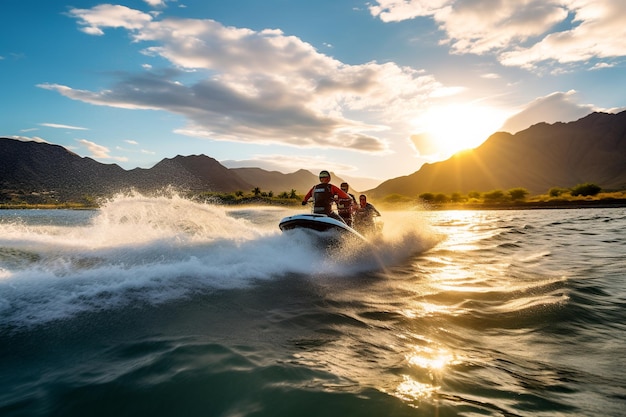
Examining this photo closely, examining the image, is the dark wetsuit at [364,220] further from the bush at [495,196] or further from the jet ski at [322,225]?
the bush at [495,196]

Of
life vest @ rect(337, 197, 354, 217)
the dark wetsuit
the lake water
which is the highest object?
life vest @ rect(337, 197, 354, 217)

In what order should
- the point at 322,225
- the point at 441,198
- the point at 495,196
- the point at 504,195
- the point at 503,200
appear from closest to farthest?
the point at 322,225
the point at 503,200
the point at 504,195
the point at 495,196
the point at 441,198

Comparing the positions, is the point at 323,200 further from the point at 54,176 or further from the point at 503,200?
the point at 54,176

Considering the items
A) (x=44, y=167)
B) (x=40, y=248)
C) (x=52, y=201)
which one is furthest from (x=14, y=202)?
(x=40, y=248)

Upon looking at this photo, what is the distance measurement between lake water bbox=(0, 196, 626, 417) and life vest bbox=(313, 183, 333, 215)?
1590 millimetres

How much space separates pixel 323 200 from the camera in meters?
13.0

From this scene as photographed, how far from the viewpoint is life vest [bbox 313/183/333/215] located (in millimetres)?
12969

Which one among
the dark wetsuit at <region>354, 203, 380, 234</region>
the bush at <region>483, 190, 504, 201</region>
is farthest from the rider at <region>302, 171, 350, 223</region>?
the bush at <region>483, 190, 504, 201</region>

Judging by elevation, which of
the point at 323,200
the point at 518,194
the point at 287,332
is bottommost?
the point at 287,332

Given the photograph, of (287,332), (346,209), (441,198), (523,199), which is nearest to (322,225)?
(346,209)

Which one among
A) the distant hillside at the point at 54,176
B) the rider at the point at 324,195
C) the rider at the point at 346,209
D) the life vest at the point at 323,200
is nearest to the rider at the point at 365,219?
the rider at the point at 346,209

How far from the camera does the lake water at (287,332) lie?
12.1ft

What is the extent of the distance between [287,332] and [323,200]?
7.65 meters

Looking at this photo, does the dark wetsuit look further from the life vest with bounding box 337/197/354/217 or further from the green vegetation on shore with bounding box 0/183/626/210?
the green vegetation on shore with bounding box 0/183/626/210
